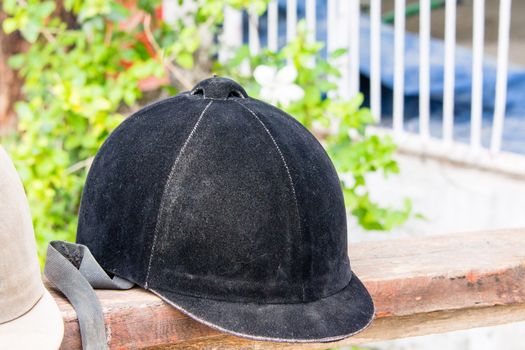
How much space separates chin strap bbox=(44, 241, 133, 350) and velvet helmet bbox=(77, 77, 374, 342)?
1.0 inches

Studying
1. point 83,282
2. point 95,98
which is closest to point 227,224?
point 83,282

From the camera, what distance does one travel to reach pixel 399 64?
3.42 metres

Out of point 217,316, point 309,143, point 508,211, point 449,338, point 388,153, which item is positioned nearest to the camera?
point 217,316

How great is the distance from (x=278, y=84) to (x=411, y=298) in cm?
104

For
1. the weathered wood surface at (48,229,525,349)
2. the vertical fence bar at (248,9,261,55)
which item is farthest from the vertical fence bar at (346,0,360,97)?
the weathered wood surface at (48,229,525,349)

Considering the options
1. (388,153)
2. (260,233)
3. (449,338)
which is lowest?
(449,338)

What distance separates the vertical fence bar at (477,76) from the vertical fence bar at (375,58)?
1.45 feet

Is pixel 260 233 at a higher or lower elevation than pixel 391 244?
higher

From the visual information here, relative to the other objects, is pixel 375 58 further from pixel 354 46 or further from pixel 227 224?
pixel 227 224

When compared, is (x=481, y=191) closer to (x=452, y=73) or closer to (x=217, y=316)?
(x=452, y=73)

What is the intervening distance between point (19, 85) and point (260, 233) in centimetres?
249

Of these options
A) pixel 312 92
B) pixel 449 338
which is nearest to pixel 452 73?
pixel 312 92

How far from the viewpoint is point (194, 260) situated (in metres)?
1.38

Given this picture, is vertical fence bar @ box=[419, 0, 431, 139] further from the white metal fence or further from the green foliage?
the green foliage
